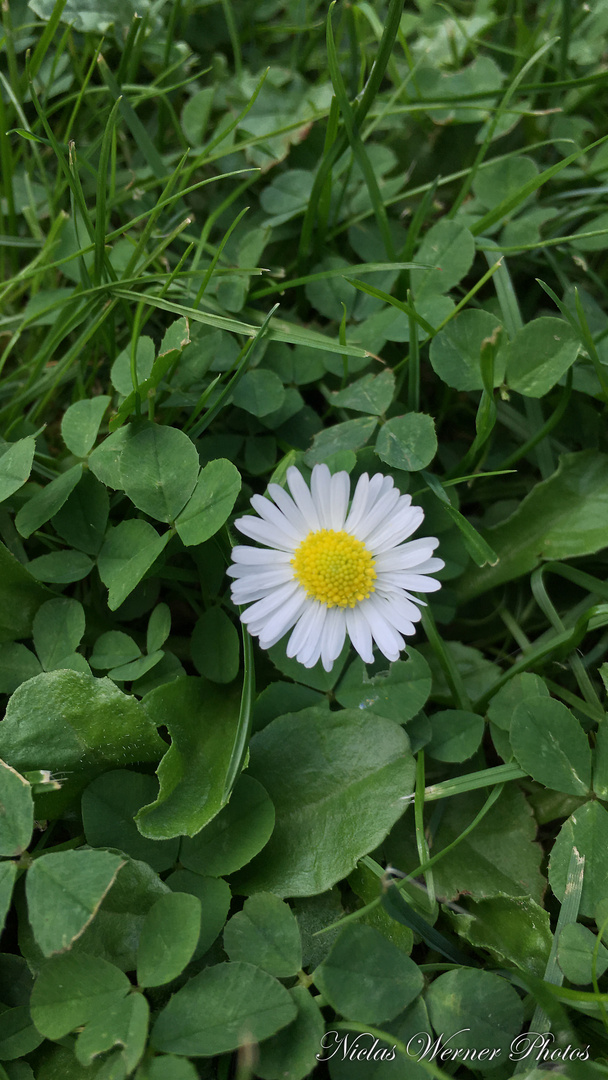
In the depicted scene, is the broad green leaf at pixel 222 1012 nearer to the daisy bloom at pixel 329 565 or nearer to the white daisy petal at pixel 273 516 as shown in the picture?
the daisy bloom at pixel 329 565

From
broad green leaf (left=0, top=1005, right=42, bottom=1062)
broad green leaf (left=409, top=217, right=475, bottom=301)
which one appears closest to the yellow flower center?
broad green leaf (left=409, top=217, right=475, bottom=301)

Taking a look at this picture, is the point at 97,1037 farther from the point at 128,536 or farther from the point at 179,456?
the point at 179,456

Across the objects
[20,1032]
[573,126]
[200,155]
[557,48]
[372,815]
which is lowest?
[20,1032]

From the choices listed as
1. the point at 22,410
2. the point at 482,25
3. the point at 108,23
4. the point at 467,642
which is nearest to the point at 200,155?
the point at 108,23

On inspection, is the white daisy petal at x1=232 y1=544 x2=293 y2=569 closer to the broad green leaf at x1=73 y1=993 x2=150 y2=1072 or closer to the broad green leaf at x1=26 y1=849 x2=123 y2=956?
the broad green leaf at x1=26 y1=849 x2=123 y2=956

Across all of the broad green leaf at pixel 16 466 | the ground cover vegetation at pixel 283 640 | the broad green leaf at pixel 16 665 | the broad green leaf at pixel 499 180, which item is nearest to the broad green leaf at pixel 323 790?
the ground cover vegetation at pixel 283 640

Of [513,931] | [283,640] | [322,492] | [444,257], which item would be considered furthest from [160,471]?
[513,931]

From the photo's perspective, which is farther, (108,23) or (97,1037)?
(108,23)
